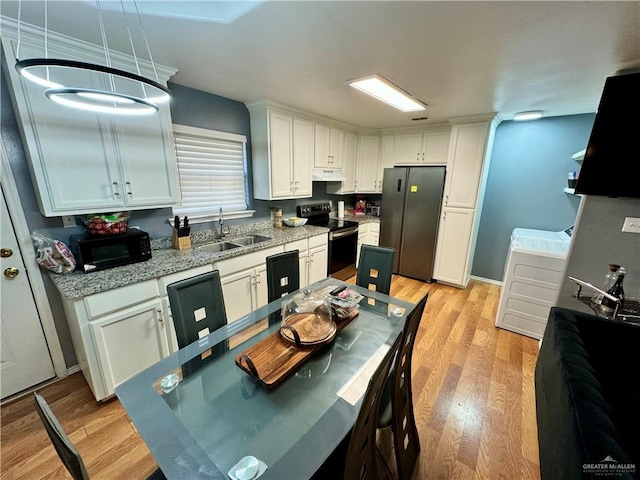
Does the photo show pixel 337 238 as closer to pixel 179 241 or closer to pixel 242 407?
pixel 179 241

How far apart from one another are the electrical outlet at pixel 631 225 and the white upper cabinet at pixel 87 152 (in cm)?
349

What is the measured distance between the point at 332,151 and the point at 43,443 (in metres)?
3.88

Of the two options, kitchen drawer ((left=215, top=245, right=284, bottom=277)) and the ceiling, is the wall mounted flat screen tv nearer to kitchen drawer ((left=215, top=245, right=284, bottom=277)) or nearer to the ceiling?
the ceiling

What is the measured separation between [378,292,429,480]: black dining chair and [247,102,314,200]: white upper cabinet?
2.31m

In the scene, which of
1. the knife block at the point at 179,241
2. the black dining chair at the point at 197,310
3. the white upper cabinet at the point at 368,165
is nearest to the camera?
the black dining chair at the point at 197,310

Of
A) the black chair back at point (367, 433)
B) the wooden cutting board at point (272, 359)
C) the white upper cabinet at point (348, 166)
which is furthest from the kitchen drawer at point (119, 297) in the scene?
the white upper cabinet at point (348, 166)

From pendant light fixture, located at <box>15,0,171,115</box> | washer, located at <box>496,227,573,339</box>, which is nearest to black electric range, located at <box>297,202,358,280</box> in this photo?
washer, located at <box>496,227,573,339</box>

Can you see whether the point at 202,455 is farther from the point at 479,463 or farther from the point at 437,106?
the point at 437,106

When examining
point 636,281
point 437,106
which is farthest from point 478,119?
point 636,281

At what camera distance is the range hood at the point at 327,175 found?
3.57 meters

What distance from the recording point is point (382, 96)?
2.40m

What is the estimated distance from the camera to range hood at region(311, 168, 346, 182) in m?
3.57

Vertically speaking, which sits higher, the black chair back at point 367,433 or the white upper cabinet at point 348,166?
the white upper cabinet at point 348,166

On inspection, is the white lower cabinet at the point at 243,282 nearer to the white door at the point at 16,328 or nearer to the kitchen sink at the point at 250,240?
the kitchen sink at the point at 250,240
